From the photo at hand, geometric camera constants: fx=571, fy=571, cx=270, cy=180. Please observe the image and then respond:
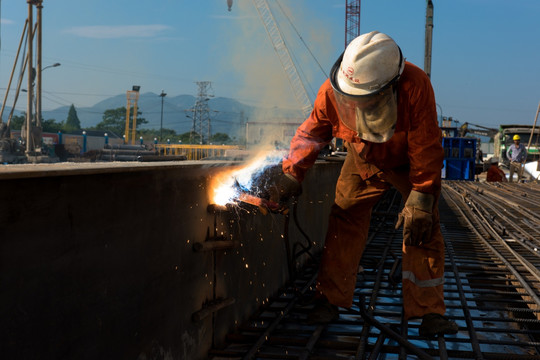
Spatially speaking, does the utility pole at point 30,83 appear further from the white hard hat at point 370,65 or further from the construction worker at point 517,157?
the white hard hat at point 370,65

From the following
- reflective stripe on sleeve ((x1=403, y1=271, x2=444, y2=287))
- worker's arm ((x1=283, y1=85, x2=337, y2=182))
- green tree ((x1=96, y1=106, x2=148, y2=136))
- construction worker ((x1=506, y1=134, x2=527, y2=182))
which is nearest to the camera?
→ reflective stripe on sleeve ((x1=403, y1=271, x2=444, y2=287))

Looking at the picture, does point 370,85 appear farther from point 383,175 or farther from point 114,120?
point 114,120

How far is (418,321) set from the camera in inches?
150

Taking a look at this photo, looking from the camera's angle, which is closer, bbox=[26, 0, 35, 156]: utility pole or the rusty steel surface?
the rusty steel surface

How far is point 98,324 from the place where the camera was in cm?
195

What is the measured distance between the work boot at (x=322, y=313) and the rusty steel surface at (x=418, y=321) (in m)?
0.05

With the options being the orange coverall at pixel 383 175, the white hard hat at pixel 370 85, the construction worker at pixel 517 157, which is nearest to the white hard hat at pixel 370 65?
the white hard hat at pixel 370 85

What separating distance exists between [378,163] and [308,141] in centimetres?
46

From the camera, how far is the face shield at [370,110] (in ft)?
10.3

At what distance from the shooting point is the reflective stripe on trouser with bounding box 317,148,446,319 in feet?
11.3

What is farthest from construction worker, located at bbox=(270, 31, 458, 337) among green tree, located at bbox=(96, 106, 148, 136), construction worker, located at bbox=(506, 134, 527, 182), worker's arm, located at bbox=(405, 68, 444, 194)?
green tree, located at bbox=(96, 106, 148, 136)

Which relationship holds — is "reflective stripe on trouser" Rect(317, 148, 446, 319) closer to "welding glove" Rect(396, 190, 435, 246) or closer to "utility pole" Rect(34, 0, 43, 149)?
"welding glove" Rect(396, 190, 435, 246)

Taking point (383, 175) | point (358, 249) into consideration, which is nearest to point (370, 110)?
point (383, 175)

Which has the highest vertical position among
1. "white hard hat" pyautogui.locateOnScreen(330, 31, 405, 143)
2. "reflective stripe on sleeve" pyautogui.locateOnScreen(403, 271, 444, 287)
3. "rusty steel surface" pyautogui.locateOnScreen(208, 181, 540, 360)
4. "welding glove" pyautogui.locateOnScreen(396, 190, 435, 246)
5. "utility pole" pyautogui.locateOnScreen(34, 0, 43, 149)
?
"utility pole" pyautogui.locateOnScreen(34, 0, 43, 149)
